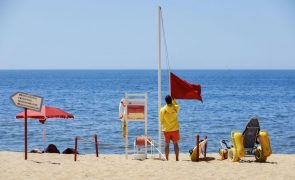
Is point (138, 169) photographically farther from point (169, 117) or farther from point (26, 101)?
point (26, 101)

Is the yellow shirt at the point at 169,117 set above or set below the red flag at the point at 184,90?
below

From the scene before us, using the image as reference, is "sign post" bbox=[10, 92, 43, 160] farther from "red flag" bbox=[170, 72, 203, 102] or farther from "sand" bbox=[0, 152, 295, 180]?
"red flag" bbox=[170, 72, 203, 102]

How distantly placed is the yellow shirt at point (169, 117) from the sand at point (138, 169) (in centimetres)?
88

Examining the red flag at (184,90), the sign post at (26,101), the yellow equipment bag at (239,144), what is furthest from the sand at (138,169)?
the red flag at (184,90)

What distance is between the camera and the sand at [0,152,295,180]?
1238cm

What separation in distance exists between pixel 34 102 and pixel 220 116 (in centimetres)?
3262

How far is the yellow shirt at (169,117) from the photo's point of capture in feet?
47.8

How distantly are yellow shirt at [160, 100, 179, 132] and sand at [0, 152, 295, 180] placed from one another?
34.5 inches

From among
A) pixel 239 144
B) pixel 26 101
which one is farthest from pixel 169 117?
pixel 26 101

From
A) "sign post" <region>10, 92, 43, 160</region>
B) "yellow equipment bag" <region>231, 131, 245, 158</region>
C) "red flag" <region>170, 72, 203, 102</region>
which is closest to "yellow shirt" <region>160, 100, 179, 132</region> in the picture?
"red flag" <region>170, 72, 203, 102</region>

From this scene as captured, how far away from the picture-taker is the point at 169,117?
1459cm

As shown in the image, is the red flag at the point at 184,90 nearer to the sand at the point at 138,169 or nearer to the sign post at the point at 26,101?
the sand at the point at 138,169

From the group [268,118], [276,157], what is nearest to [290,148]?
[276,157]
